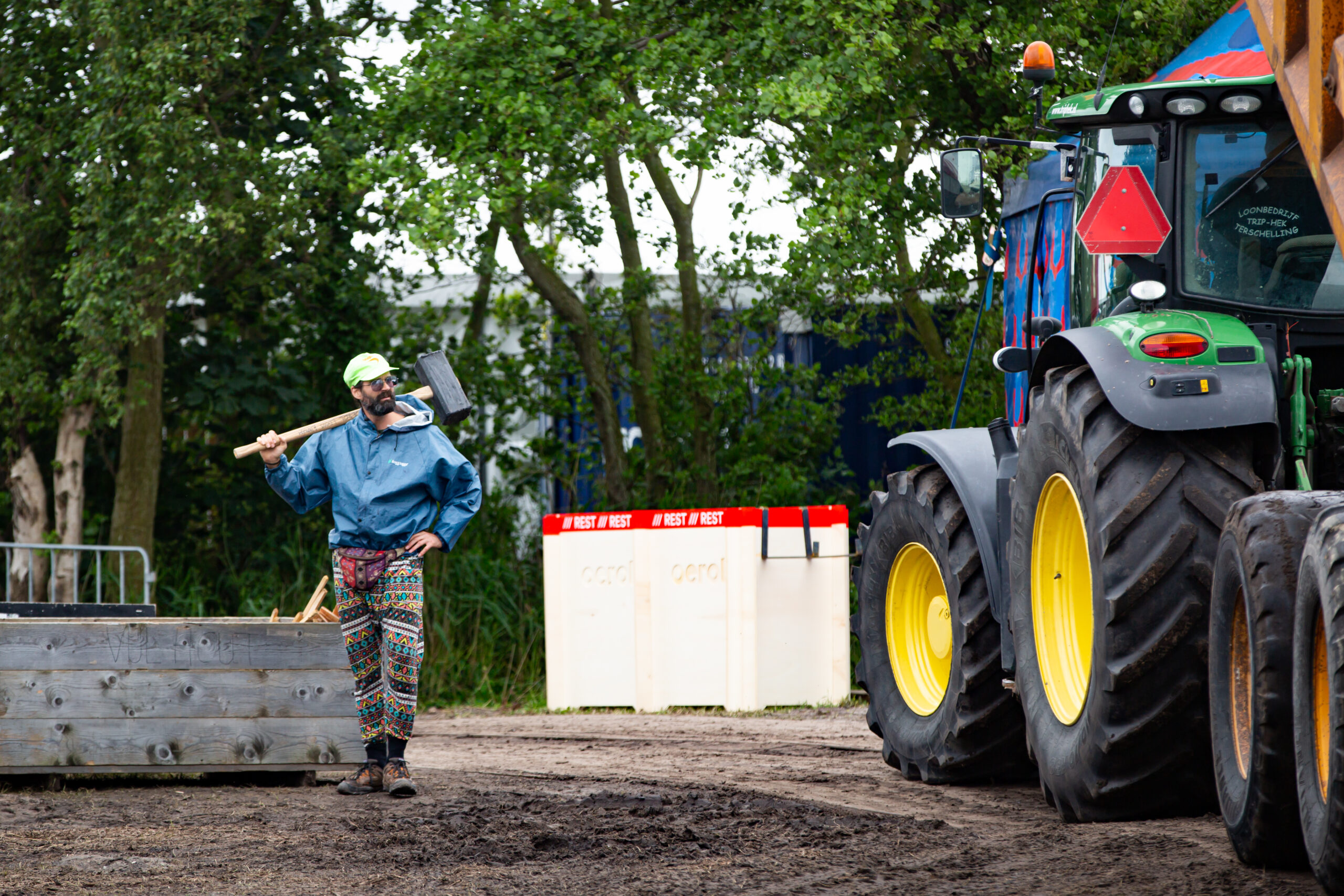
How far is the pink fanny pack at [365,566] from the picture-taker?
642cm

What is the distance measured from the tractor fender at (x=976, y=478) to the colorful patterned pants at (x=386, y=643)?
2.23 metres

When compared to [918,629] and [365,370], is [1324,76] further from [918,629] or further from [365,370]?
[365,370]

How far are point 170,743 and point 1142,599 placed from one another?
432 centimetres

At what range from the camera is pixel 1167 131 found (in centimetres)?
527

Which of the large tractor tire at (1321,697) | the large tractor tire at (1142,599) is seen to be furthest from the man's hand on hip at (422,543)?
the large tractor tire at (1321,697)

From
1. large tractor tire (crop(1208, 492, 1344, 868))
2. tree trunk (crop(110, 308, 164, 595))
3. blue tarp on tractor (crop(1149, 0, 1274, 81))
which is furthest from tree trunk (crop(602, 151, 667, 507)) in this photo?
large tractor tire (crop(1208, 492, 1344, 868))

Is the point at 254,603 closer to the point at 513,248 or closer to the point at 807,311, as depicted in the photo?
the point at 513,248

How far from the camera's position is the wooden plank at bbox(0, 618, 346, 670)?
266 inches

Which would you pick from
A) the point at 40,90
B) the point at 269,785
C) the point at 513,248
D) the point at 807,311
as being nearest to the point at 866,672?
the point at 269,785

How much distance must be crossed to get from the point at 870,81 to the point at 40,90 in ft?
20.5

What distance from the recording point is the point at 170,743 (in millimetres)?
6812

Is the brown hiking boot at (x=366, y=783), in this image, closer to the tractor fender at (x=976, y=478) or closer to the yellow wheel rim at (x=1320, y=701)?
the tractor fender at (x=976, y=478)

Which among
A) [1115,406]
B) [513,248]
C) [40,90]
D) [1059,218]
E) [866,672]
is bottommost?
[866,672]

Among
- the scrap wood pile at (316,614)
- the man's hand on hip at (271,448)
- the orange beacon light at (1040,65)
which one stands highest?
the orange beacon light at (1040,65)
